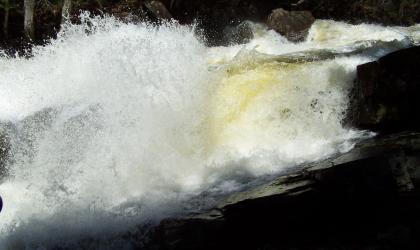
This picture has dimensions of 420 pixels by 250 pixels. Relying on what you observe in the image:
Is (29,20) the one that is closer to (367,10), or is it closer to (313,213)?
(367,10)

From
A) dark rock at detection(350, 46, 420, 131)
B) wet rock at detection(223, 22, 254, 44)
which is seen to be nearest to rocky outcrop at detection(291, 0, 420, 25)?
wet rock at detection(223, 22, 254, 44)

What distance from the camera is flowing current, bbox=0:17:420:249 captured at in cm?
568

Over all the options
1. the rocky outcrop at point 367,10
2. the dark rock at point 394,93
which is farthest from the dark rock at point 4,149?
the rocky outcrop at point 367,10

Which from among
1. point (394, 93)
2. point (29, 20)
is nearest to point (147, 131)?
point (394, 93)

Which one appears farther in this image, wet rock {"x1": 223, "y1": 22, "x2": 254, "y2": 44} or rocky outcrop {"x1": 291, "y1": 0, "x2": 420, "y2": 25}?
rocky outcrop {"x1": 291, "y1": 0, "x2": 420, "y2": 25}

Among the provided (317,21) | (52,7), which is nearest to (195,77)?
(317,21)

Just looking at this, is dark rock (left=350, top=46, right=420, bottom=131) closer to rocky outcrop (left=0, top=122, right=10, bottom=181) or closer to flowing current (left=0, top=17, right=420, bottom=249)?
flowing current (left=0, top=17, right=420, bottom=249)

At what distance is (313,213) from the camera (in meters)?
4.76

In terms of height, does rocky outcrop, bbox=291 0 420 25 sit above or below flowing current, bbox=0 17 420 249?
above

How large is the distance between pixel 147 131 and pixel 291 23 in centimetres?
656

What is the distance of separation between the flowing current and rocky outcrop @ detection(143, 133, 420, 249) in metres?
0.55

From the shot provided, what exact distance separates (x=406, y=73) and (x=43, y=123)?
623cm

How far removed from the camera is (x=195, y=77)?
8289mm

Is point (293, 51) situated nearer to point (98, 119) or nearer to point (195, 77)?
point (195, 77)
